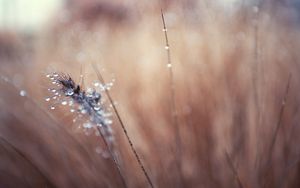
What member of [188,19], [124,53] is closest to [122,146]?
[188,19]

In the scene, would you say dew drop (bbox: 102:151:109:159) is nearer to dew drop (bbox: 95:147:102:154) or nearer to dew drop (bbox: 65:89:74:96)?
dew drop (bbox: 95:147:102:154)

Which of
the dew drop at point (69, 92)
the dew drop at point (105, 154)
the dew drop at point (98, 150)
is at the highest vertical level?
the dew drop at point (98, 150)

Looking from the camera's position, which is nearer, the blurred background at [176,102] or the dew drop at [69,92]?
the dew drop at [69,92]

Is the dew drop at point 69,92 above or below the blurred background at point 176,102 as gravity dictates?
below

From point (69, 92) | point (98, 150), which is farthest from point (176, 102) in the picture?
point (69, 92)

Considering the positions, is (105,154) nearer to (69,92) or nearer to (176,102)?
(176,102)

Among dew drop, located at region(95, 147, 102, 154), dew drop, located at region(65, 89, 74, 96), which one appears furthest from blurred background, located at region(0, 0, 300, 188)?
dew drop, located at region(65, 89, 74, 96)

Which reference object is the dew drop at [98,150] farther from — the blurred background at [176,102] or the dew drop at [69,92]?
the dew drop at [69,92]

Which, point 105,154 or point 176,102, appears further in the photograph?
point 176,102

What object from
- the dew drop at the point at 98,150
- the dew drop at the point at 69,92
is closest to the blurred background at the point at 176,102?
the dew drop at the point at 98,150
